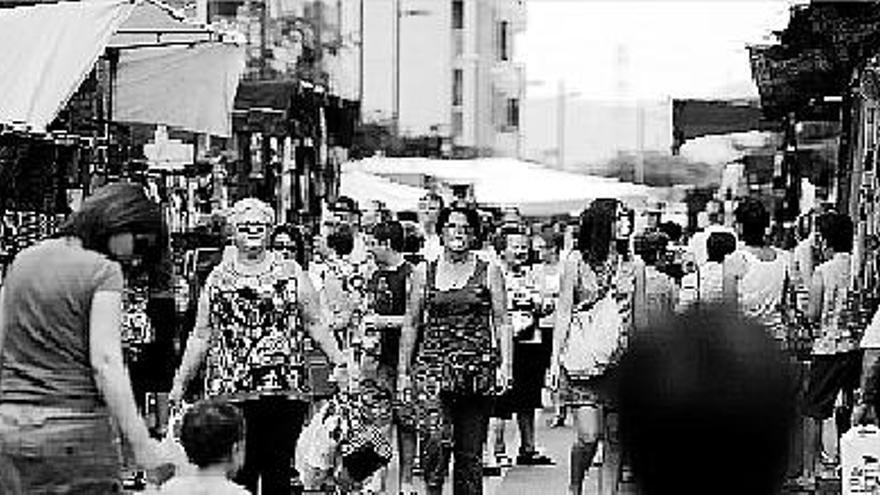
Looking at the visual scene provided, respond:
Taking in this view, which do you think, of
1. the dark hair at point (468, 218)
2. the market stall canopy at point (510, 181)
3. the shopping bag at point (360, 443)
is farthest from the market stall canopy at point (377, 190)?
the dark hair at point (468, 218)

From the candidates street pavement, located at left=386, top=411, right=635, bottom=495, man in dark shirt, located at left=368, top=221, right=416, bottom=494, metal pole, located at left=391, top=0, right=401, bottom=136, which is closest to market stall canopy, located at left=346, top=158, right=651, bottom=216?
street pavement, located at left=386, top=411, right=635, bottom=495

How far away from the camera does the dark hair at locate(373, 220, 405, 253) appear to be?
12.7 metres

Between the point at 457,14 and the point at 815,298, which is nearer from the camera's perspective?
the point at 815,298

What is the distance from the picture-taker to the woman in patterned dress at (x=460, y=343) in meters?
10.4

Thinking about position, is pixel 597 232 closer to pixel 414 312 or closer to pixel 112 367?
pixel 414 312

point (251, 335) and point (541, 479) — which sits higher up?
point (251, 335)

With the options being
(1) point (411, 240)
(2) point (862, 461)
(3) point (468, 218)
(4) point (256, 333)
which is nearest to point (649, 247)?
(1) point (411, 240)

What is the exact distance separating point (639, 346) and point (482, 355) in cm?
803

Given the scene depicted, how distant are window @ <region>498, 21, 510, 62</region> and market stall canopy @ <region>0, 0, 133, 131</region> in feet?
294

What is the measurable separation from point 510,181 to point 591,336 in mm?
29798

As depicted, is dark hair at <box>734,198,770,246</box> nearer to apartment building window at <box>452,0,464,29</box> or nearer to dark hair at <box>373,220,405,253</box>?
dark hair at <box>373,220,405,253</box>

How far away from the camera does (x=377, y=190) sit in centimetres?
3822

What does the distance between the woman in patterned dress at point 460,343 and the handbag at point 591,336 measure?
41 centimetres

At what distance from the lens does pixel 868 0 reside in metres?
13.1
